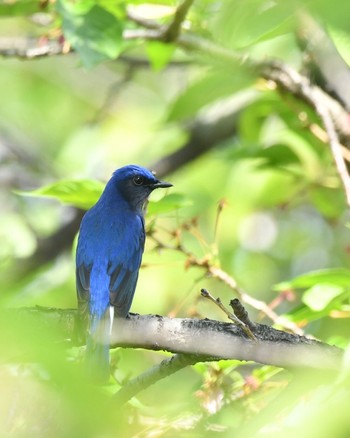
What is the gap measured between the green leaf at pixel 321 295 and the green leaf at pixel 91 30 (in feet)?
3.99

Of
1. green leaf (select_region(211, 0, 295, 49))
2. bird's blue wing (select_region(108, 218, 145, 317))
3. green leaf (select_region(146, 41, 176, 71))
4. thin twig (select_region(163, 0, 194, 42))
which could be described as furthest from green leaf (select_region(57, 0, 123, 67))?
green leaf (select_region(211, 0, 295, 49))

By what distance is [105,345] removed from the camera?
9.64 feet

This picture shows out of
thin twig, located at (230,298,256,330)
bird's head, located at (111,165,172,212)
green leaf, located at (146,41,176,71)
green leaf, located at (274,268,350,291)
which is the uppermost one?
thin twig, located at (230,298,256,330)

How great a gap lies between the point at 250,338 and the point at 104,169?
4729mm

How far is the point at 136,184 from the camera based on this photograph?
536 cm

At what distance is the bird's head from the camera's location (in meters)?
5.30

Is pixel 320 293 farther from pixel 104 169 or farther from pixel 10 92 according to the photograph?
pixel 10 92

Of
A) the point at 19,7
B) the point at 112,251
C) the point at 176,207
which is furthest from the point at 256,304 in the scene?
the point at 19,7

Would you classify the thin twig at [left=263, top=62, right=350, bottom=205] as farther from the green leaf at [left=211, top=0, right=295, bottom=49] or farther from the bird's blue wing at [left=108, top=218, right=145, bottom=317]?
the green leaf at [left=211, top=0, right=295, bottom=49]

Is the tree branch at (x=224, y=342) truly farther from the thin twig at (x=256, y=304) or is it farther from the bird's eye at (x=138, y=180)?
the bird's eye at (x=138, y=180)

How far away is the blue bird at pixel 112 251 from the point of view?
3807mm

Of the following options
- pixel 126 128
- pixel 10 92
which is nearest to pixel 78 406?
pixel 126 128

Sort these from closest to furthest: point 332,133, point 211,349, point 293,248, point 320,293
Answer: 1. point 211,349
2. point 320,293
3. point 332,133
4. point 293,248

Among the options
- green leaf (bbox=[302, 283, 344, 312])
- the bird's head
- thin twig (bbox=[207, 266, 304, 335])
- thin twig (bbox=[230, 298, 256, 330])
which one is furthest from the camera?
the bird's head
